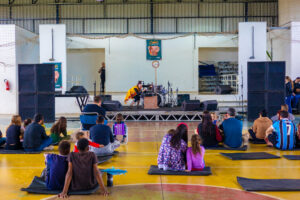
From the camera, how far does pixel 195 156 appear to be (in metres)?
7.03

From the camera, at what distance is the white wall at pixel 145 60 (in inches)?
1035

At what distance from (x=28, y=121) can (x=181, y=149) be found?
14.7 feet

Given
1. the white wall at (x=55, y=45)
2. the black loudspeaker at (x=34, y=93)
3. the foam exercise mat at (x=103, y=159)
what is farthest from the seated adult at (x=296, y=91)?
the foam exercise mat at (x=103, y=159)

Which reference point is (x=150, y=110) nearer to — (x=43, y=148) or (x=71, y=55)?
(x=43, y=148)

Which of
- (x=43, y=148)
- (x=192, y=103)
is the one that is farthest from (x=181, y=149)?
(x=192, y=103)

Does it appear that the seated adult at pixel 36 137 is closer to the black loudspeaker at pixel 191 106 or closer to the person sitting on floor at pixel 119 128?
the person sitting on floor at pixel 119 128

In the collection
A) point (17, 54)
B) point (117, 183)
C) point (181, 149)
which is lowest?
point (117, 183)

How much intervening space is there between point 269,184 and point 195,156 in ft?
4.63

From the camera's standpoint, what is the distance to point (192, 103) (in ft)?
54.6

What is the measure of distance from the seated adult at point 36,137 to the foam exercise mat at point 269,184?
4848 millimetres

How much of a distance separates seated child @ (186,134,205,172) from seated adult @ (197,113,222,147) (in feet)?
7.05

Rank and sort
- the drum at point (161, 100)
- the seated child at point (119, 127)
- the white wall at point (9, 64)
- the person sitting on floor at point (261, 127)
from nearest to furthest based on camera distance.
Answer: the person sitting on floor at point (261, 127) < the seated child at point (119, 127) < the drum at point (161, 100) < the white wall at point (9, 64)

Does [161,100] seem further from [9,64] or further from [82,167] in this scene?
[82,167]

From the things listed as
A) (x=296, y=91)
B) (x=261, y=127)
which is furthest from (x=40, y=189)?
(x=296, y=91)
